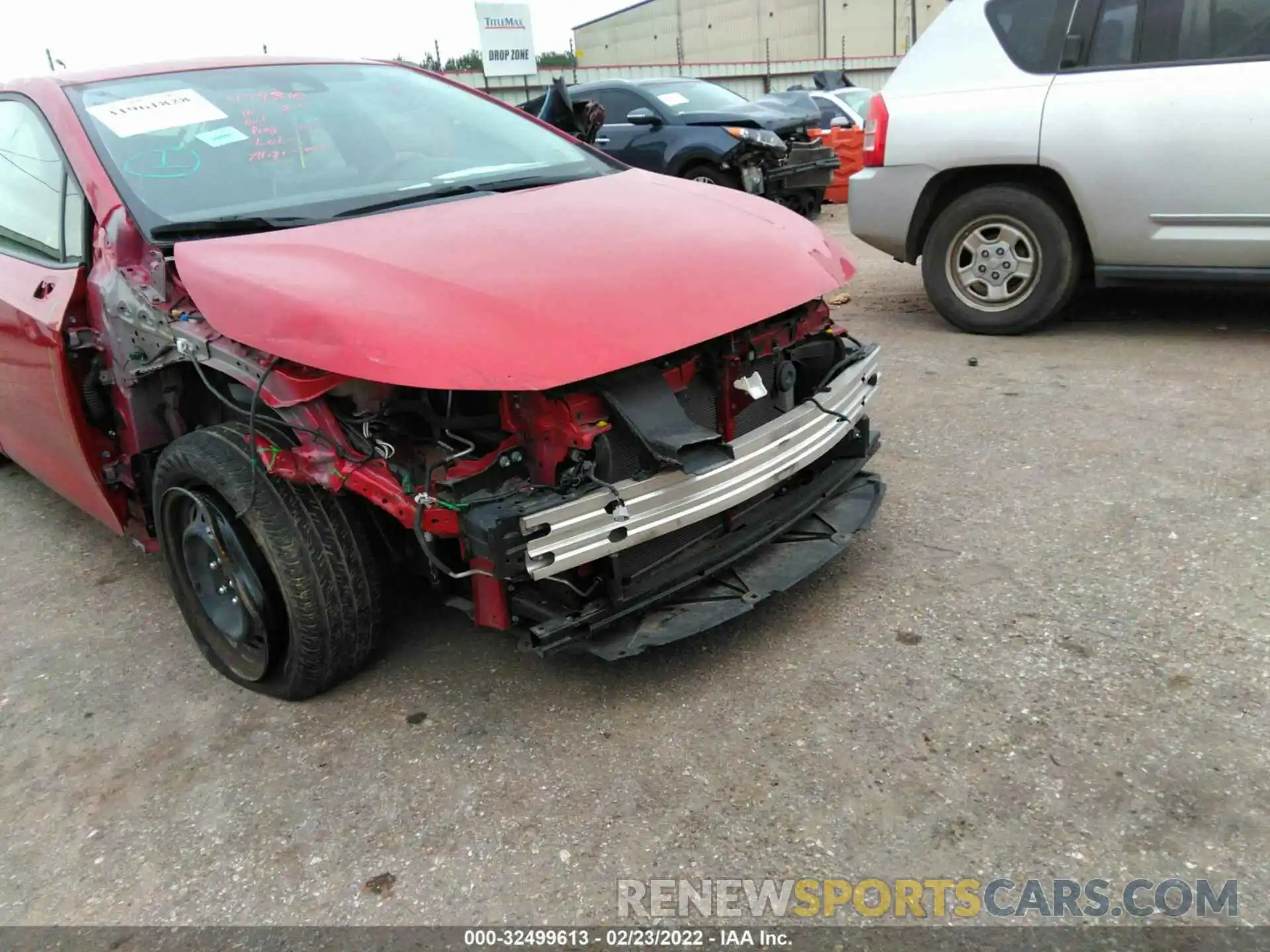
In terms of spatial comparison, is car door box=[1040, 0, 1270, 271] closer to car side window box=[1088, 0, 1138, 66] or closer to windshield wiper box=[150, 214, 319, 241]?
car side window box=[1088, 0, 1138, 66]

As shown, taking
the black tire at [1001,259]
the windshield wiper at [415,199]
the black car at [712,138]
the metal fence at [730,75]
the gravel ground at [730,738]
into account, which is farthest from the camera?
the metal fence at [730,75]

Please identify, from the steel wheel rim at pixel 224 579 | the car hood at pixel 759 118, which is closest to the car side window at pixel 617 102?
the car hood at pixel 759 118

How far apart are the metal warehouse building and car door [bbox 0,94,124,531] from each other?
135ft

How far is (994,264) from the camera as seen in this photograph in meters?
5.42

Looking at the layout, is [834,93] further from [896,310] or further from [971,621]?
[971,621]

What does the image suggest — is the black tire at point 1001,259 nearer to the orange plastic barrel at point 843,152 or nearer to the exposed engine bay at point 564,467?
the exposed engine bay at point 564,467

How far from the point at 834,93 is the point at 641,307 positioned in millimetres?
14298

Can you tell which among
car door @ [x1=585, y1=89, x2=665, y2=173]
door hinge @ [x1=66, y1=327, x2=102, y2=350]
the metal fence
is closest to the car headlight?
car door @ [x1=585, y1=89, x2=665, y2=173]

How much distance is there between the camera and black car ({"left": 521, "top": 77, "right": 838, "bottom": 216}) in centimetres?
945

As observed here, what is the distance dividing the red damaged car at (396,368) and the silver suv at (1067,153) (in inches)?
100.0

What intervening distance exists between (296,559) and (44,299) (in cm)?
142

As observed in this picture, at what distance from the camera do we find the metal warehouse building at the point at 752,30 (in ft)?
142

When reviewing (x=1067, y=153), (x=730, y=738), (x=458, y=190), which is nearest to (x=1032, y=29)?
(x=1067, y=153)

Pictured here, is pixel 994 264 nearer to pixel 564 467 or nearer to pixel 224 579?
pixel 564 467
